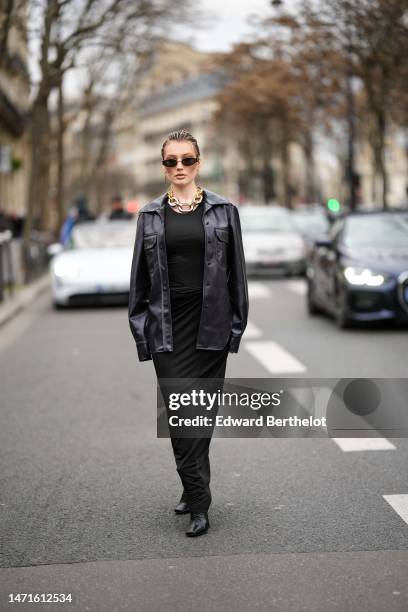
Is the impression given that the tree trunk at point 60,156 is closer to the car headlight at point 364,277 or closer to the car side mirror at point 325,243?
the car side mirror at point 325,243

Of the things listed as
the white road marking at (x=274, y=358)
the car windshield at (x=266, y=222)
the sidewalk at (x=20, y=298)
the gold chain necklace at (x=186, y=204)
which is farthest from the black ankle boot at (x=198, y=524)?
the car windshield at (x=266, y=222)

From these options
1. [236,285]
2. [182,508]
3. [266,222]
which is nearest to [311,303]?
[266,222]

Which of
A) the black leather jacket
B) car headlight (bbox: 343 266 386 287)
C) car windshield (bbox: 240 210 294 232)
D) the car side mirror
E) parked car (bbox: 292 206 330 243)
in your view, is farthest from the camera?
parked car (bbox: 292 206 330 243)

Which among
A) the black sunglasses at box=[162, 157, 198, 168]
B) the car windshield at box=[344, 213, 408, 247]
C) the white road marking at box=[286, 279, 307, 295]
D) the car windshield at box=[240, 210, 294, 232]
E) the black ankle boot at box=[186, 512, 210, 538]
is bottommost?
the white road marking at box=[286, 279, 307, 295]

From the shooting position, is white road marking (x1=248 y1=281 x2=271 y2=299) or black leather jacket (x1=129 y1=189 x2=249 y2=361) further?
white road marking (x1=248 y1=281 x2=271 y2=299)

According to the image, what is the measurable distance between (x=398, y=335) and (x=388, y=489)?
24.8ft

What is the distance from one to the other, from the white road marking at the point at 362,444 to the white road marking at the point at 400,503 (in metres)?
1.18

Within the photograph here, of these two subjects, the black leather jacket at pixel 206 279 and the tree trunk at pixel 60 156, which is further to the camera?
the tree trunk at pixel 60 156

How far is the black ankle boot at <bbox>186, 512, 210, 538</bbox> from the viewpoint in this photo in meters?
5.20

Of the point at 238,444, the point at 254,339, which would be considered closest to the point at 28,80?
the point at 254,339

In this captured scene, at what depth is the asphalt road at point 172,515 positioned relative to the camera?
4438 mm

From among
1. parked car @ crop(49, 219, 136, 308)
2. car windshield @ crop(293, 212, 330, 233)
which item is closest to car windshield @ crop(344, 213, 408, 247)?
parked car @ crop(49, 219, 136, 308)

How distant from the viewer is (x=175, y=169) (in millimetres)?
5195

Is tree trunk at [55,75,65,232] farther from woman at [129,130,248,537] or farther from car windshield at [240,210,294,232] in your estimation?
woman at [129,130,248,537]
